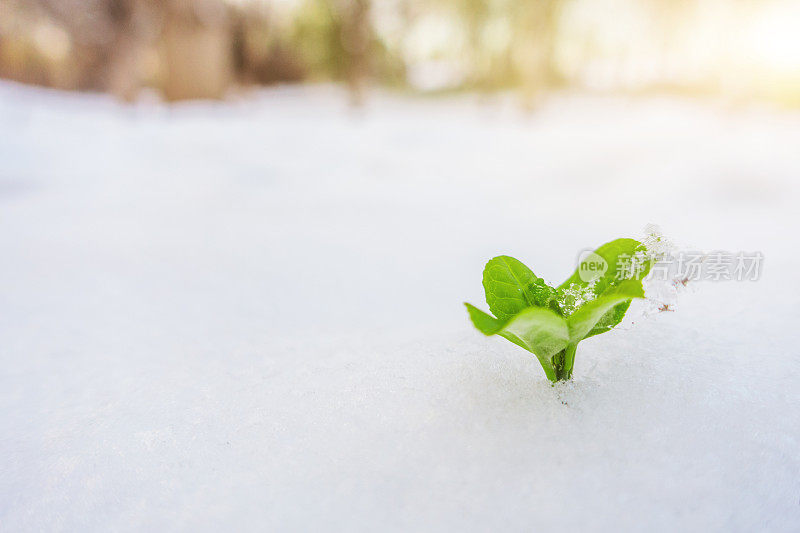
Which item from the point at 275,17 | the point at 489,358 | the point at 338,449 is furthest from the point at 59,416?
the point at 275,17

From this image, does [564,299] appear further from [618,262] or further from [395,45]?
[395,45]

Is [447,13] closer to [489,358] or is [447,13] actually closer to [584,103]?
[584,103]

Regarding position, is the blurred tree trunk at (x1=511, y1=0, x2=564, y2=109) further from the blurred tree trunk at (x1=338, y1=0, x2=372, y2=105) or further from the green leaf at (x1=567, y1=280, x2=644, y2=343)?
the green leaf at (x1=567, y1=280, x2=644, y2=343)

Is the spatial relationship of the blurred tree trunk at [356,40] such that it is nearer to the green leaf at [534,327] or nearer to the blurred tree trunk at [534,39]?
the blurred tree trunk at [534,39]

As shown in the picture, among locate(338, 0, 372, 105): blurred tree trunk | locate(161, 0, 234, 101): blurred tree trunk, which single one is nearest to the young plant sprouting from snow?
locate(338, 0, 372, 105): blurred tree trunk

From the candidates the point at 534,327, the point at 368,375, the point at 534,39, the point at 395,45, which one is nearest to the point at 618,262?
the point at 534,327
